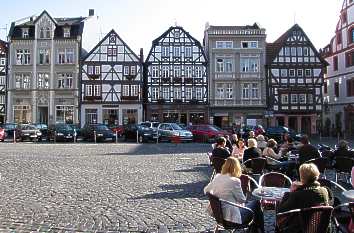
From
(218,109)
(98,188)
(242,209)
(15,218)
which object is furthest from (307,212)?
(218,109)

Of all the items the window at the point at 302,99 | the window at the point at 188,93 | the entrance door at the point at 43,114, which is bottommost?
the entrance door at the point at 43,114

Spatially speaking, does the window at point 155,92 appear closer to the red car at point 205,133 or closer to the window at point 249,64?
the window at point 249,64

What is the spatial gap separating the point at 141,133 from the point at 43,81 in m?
23.6

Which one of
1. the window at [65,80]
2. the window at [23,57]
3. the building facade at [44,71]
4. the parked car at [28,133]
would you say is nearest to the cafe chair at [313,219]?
the parked car at [28,133]

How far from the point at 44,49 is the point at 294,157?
49325mm

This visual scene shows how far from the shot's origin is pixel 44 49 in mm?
57188

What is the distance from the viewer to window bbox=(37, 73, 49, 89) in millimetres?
56281

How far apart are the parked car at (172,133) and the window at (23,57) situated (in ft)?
87.1

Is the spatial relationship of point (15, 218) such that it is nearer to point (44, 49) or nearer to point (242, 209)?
point (242, 209)

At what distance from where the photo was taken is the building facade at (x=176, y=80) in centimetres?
5547

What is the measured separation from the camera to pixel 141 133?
3806cm

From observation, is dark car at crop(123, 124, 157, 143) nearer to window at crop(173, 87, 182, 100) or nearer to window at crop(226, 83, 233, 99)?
window at crop(173, 87, 182, 100)

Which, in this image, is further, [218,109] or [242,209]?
[218,109]

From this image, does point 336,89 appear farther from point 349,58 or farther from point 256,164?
point 256,164
